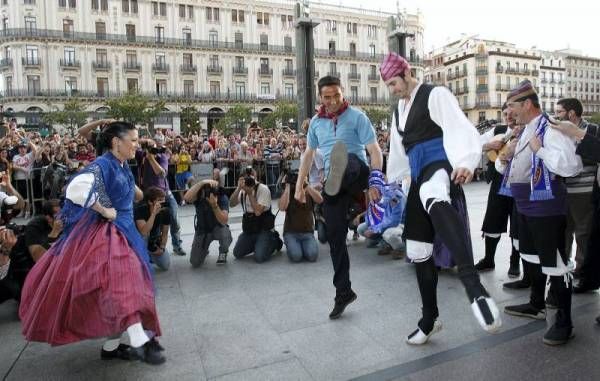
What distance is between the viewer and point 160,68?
54594 mm

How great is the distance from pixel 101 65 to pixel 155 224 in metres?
51.7

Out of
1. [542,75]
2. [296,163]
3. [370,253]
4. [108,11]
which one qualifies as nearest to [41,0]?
[108,11]

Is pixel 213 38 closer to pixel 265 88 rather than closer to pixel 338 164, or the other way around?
pixel 265 88

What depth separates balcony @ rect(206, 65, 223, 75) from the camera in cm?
5693

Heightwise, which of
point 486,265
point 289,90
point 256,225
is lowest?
point 486,265

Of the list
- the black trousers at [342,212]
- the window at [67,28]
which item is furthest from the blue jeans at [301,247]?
the window at [67,28]

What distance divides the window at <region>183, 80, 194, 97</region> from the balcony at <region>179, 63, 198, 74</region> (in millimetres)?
1111

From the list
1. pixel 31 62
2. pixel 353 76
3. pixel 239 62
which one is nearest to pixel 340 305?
pixel 31 62

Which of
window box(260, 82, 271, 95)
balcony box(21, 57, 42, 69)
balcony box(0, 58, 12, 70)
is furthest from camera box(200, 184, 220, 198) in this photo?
window box(260, 82, 271, 95)

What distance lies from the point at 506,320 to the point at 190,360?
2422 millimetres

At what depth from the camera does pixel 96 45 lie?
52531 millimetres

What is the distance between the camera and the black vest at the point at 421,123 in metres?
3.29

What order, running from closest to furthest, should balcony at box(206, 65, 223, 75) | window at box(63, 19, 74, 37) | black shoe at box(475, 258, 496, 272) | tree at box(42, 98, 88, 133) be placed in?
black shoe at box(475, 258, 496, 272) → tree at box(42, 98, 88, 133) → window at box(63, 19, 74, 37) → balcony at box(206, 65, 223, 75)

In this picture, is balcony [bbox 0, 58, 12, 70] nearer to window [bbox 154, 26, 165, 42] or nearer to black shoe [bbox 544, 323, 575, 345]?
window [bbox 154, 26, 165, 42]
